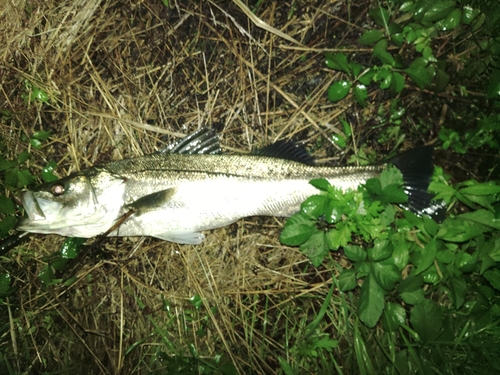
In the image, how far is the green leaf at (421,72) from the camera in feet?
10.4

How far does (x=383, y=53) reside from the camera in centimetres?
320

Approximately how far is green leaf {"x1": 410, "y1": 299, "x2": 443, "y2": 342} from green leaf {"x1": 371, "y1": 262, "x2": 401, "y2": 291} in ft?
1.05

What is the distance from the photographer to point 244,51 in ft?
11.5

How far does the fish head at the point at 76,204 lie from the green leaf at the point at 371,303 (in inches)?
92.0

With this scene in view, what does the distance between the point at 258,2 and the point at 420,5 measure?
5.05 feet

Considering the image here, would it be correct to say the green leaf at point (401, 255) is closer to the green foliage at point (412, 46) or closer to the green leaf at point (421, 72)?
the green foliage at point (412, 46)

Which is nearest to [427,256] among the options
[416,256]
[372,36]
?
[416,256]

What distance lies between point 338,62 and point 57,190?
9.52 ft

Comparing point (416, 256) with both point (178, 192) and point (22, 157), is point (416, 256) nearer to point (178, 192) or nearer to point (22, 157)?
point (178, 192)

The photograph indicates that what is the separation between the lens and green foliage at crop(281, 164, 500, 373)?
9.37ft

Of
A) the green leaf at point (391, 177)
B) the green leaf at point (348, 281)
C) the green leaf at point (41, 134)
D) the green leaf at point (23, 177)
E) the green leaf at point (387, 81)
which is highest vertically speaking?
the green leaf at point (41, 134)

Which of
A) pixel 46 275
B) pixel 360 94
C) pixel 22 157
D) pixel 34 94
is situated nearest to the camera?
pixel 360 94

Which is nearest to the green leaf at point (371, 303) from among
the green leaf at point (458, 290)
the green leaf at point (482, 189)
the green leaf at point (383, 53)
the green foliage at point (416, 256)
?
the green foliage at point (416, 256)

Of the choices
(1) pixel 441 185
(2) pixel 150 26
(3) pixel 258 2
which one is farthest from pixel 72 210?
(1) pixel 441 185
